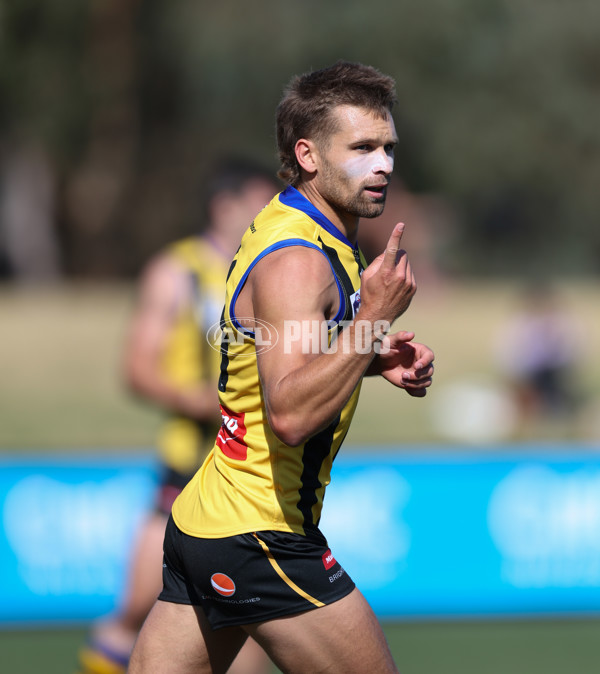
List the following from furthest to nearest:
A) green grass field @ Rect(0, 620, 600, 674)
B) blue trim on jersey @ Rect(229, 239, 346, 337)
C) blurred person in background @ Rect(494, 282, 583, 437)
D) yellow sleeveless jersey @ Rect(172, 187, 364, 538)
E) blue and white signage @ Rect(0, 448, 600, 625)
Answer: blurred person in background @ Rect(494, 282, 583, 437), blue and white signage @ Rect(0, 448, 600, 625), green grass field @ Rect(0, 620, 600, 674), yellow sleeveless jersey @ Rect(172, 187, 364, 538), blue trim on jersey @ Rect(229, 239, 346, 337)

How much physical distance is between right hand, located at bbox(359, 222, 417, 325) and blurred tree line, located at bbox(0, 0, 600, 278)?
17.4 m

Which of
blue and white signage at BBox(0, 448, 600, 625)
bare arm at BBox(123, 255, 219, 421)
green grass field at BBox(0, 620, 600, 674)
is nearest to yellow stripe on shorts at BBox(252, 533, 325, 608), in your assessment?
bare arm at BBox(123, 255, 219, 421)

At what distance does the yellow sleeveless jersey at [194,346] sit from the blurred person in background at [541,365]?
743 centimetres

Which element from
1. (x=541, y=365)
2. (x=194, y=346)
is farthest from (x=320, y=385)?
(x=541, y=365)

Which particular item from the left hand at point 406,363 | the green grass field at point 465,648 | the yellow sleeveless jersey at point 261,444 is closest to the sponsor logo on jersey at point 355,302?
the yellow sleeveless jersey at point 261,444

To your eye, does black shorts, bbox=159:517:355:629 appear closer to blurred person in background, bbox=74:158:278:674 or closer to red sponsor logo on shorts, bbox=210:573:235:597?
red sponsor logo on shorts, bbox=210:573:235:597

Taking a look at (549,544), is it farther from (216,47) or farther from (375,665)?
(216,47)

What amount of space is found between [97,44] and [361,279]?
20.4 meters

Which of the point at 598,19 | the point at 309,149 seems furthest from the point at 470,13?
the point at 309,149

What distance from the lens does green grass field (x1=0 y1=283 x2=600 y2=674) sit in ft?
18.0

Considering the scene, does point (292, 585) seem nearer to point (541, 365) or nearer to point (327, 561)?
point (327, 561)

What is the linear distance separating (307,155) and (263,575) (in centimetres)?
107

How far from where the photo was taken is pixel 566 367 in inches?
460

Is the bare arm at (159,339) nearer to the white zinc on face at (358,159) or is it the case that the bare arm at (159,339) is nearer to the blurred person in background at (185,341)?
the blurred person in background at (185,341)
